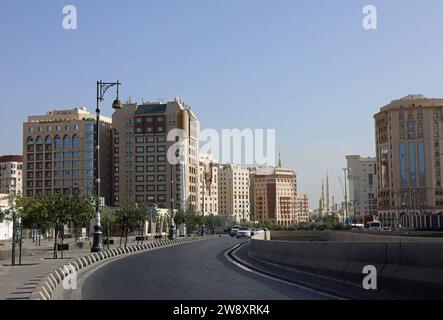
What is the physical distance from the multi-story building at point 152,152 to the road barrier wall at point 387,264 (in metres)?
157

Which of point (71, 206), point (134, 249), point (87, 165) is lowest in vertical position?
point (134, 249)

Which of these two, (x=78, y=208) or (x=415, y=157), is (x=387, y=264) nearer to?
(x=78, y=208)

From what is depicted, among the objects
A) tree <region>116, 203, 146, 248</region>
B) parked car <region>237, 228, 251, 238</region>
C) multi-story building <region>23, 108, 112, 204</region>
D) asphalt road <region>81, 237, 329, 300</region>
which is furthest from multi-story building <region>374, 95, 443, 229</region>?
asphalt road <region>81, 237, 329, 300</region>

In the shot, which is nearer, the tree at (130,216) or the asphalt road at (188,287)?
the asphalt road at (188,287)

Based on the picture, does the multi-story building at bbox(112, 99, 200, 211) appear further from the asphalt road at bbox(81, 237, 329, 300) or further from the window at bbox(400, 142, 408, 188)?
the asphalt road at bbox(81, 237, 329, 300)

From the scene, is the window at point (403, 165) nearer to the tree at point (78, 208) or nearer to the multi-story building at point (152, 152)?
the multi-story building at point (152, 152)

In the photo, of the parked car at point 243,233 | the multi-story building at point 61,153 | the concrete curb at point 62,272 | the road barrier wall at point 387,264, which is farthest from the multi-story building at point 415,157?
the road barrier wall at point 387,264

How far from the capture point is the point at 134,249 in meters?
48.4

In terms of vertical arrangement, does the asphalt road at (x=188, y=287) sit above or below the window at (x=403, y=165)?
below

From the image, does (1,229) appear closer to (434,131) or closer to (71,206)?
(71,206)

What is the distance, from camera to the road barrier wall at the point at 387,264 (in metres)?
13.0

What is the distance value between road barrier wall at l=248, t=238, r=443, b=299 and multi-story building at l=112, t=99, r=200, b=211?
156620mm
